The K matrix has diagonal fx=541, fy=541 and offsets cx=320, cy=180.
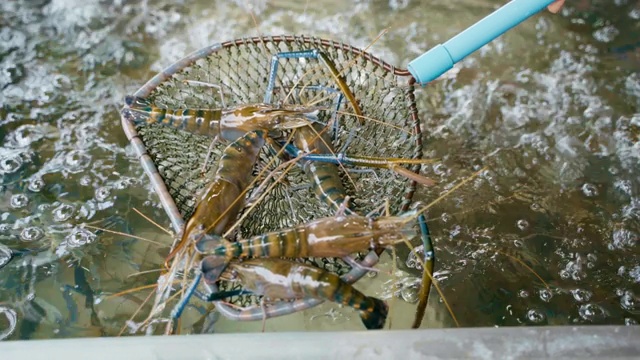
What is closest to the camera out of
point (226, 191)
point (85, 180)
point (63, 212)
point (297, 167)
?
point (226, 191)

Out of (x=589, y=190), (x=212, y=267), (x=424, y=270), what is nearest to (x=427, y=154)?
(x=589, y=190)

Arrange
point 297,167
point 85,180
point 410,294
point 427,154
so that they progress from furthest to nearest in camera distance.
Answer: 1. point 427,154
2. point 85,180
3. point 297,167
4. point 410,294

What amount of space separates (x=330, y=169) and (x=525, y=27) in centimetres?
Answer: 141

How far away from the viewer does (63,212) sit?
1747 mm

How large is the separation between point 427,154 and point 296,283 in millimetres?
948

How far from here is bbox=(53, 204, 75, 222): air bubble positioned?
1730 mm

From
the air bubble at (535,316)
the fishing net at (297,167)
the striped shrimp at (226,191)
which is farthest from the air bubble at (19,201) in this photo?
the air bubble at (535,316)

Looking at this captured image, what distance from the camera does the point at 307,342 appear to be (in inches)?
38.4

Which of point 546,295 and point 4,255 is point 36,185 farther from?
point 546,295

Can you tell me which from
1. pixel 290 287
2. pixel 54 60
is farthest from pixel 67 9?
pixel 290 287

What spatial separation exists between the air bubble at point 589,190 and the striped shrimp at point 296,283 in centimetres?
102

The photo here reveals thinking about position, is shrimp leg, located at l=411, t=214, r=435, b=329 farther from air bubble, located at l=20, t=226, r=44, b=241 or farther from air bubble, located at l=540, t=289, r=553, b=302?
air bubble, located at l=20, t=226, r=44, b=241

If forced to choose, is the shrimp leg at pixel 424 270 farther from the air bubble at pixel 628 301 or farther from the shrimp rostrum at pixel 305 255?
the air bubble at pixel 628 301

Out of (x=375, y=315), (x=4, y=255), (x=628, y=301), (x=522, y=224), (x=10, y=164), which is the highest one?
(x=10, y=164)
